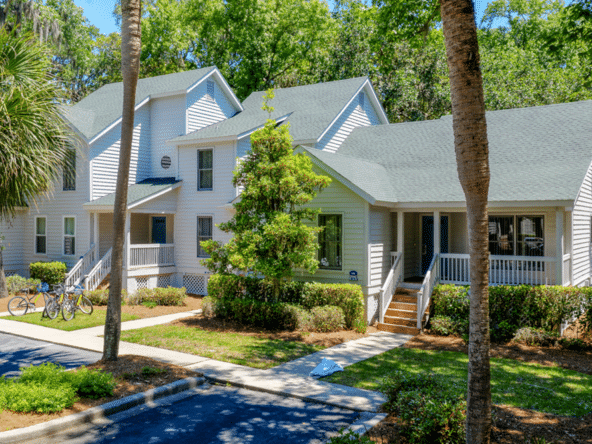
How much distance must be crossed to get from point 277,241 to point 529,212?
8.27 metres

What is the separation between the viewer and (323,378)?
387 inches

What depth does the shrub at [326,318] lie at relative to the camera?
14.0 metres

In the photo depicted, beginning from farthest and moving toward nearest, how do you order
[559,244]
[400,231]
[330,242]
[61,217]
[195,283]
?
[61,217], [195,283], [400,231], [330,242], [559,244]

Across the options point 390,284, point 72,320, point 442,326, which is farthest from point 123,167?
point 442,326

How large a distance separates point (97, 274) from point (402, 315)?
12.5 meters

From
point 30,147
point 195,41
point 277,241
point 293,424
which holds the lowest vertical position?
point 293,424

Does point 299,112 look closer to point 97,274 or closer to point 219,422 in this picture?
point 97,274

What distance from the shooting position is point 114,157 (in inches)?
887

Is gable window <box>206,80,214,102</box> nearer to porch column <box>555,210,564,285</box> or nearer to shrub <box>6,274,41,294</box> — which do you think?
shrub <box>6,274,41,294</box>

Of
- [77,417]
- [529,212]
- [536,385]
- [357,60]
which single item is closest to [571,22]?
[529,212]

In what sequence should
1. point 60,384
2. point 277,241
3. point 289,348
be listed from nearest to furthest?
point 60,384
point 289,348
point 277,241

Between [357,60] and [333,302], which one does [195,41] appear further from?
[333,302]

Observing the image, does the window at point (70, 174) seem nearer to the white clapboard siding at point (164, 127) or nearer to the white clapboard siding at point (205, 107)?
the white clapboard siding at point (164, 127)

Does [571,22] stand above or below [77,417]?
above
